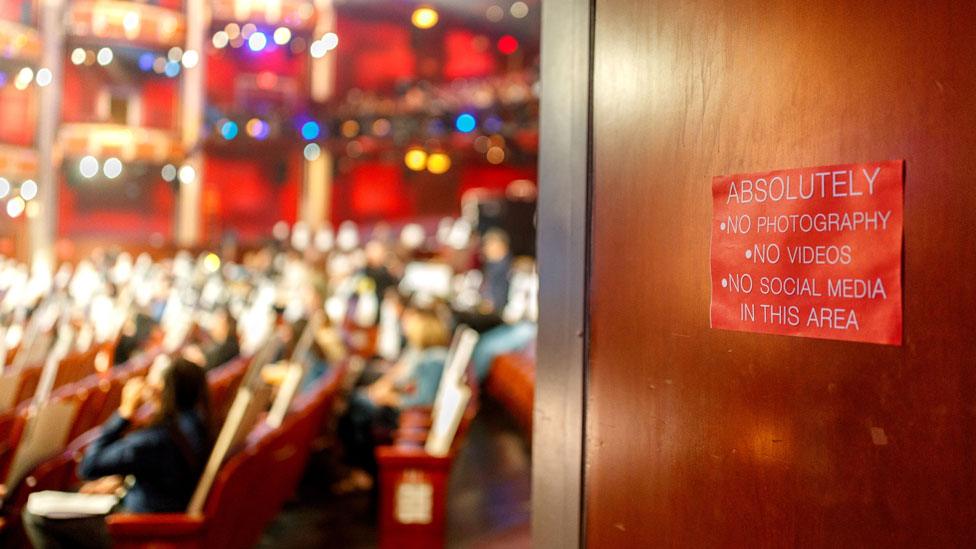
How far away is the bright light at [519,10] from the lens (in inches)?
685

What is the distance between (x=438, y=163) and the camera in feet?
62.2

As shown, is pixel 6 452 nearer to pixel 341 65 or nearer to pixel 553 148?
pixel 553 148

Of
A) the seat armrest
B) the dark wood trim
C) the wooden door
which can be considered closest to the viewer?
the wooden door

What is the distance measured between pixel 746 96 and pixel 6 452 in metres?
3.72

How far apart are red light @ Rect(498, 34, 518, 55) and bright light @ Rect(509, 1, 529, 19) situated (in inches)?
29.6

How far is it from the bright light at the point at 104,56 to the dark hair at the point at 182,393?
51.7 ft

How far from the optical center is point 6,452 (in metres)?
3.92

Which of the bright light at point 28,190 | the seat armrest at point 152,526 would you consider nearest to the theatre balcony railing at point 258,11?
the bright light at point 28,190

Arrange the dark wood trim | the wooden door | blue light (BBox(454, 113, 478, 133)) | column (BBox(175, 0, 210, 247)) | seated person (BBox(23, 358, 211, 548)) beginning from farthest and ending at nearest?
column (BBox(175, 0, 210, 247))
blue light (BBox(454, 113, 478, 133))
seated person (BBox(23, 358, 211, 548))
the dark wood trim
the wooden door

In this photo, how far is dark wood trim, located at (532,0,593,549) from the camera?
1.79 m

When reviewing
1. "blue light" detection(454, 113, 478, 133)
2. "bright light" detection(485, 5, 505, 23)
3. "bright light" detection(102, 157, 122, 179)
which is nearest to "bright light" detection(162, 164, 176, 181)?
"bright light" detection(102, 157, 122, 179)

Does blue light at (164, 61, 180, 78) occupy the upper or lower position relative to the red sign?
upper

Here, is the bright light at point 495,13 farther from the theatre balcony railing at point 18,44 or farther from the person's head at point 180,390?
the person's head at point 180,390

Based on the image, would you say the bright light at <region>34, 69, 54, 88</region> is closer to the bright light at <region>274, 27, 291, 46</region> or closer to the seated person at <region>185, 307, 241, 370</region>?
the bright light at <region>274, 27, 291, 46</region>
